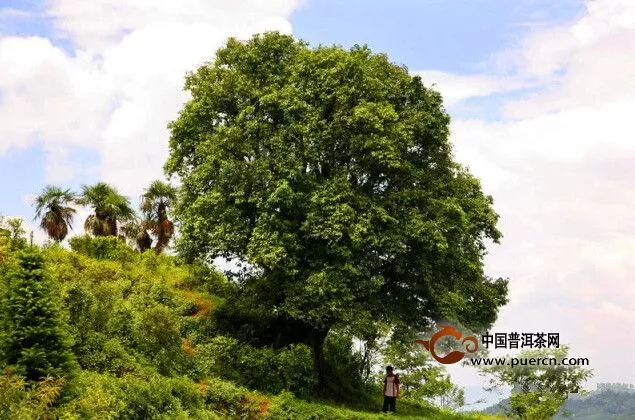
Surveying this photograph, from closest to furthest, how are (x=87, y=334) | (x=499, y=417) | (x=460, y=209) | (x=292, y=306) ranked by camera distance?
1. (x=87, y=334)
2. (x=292, y=306)
3. (x=460, y=209)
4. (x=499, y=417)

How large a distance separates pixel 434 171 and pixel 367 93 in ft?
15.4

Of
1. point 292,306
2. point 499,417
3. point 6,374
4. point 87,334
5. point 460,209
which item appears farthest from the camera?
point 499,417

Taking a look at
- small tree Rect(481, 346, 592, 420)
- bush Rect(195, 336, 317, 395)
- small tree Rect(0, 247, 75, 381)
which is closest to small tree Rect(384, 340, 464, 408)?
small tree Rect(481, 346, 592, 420)

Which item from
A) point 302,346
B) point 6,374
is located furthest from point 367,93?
point 6,374

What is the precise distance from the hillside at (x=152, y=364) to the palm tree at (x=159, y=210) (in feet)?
33.0

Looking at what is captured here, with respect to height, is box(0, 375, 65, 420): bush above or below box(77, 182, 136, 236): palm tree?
below

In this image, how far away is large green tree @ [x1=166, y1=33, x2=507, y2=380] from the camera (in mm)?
28578

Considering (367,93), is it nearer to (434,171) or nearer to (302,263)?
(434,171)

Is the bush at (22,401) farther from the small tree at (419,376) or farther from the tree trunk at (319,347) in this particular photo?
the small tree at (419,376)

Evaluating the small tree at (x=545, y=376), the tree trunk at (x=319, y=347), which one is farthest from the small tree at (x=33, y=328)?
the small tree at (x=545, y=376)

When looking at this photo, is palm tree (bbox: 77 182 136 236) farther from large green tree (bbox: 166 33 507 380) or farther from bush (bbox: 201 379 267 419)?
bush (bbox: 201 379 267 419)

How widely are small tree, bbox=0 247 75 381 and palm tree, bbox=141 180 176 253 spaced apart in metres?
28.1

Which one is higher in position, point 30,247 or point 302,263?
point 302,263

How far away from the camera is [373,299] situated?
98.9 feet
